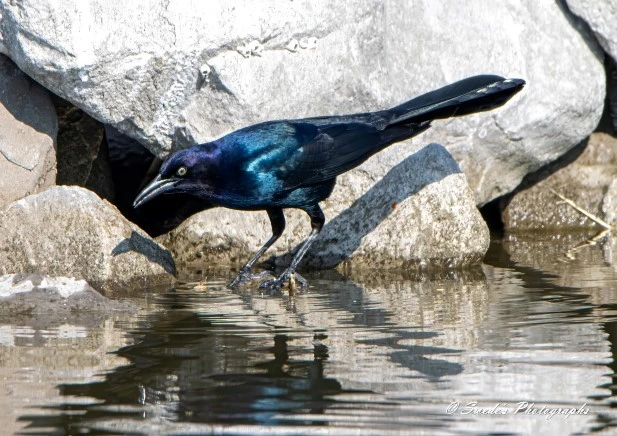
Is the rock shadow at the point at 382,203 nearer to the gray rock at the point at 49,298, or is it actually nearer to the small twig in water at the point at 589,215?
the small twig in water at the point at 589,215

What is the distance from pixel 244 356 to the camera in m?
5.23

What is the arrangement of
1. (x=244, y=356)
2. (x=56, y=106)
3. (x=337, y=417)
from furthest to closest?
(x=56, y=106)
(x=244, y=356)
(x=337, y=417)

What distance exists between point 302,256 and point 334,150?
787 mm

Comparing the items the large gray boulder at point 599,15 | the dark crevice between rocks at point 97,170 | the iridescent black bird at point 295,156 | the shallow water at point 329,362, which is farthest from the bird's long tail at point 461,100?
the dark crevice between rocks at point 97,170

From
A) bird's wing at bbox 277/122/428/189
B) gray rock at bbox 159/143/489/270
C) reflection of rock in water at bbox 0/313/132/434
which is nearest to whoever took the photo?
reflection of rock in water at bbox 0/313/132/434

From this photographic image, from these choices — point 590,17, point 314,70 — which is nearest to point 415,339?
point 314,70

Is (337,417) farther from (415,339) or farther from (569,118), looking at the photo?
(569,118)

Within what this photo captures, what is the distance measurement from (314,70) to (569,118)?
2.26 meters

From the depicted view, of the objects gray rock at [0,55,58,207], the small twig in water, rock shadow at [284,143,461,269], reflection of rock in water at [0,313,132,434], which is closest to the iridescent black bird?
rock shadow at [284,143,461,269]

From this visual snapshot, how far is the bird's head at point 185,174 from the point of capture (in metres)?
7.01

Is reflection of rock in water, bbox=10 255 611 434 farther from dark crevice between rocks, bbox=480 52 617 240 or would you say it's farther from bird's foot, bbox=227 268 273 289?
dark crevice between rocks, bbox=480 52 617 240

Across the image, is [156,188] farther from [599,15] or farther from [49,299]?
[599,15]

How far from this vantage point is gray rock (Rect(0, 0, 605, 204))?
25.7 ft

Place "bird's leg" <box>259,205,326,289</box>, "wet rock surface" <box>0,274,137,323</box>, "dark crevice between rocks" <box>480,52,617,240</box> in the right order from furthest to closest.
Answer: "dark crevice between rocks" <box>480,52,617,240</box>
"bird's leg" <box>259,205,326,289</box>
"wet rock surface" <box>0,274,137,323</box>
